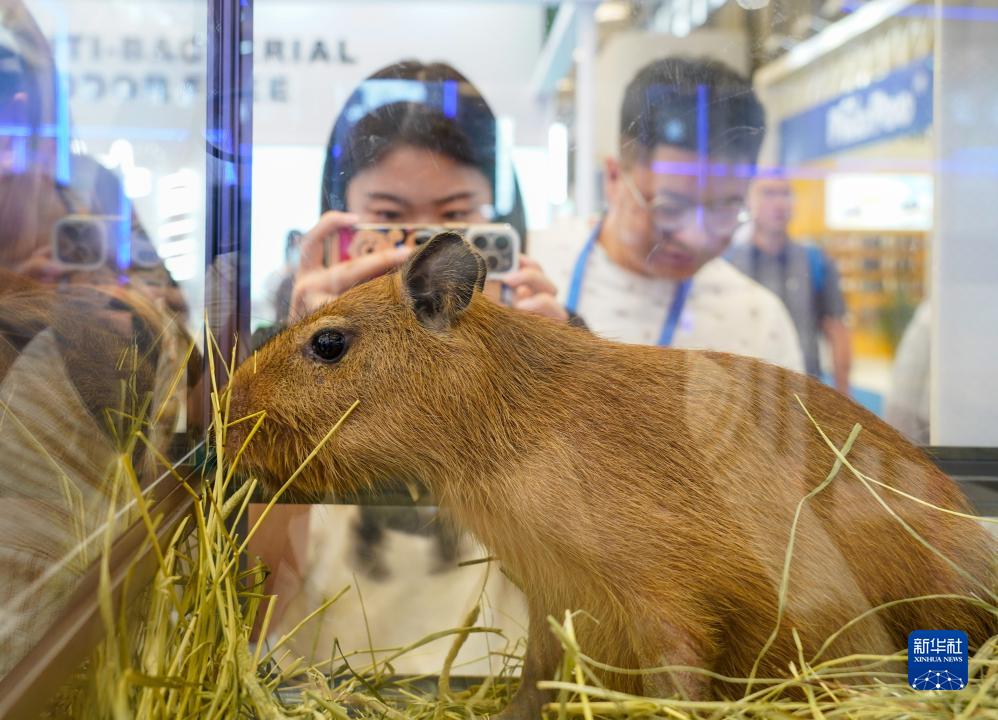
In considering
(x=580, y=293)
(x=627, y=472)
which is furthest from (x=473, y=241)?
(x=627, y=472)

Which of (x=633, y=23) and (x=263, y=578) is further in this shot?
(x=633, y=23)

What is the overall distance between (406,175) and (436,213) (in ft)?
0.51

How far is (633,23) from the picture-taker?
4.00 metres

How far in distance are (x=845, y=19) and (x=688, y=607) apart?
322cm

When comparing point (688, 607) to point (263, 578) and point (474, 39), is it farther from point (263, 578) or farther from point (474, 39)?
point (474, 39)

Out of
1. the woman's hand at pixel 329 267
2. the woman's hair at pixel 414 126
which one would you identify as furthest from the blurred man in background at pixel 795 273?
the woman's hand at pixel 329 267

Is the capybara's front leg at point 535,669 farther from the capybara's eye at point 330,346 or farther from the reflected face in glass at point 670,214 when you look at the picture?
the reflected face in glass at point 670,214

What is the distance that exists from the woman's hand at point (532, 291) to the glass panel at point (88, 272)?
902mm

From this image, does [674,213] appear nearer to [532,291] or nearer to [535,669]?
[532,291]

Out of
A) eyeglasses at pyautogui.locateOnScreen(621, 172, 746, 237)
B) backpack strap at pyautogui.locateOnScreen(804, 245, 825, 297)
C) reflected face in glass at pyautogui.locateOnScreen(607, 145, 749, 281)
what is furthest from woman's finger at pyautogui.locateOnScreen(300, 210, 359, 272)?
backpack strap at pyautogui.locateOnScreen(804, 245, 825, 297)

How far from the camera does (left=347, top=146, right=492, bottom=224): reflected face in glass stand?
265 centimetres

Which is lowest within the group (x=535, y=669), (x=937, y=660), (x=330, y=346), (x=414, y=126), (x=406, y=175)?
(x=535, y=669)

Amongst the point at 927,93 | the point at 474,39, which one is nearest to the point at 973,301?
the point at 927,93

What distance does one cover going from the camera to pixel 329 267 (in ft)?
8.16
